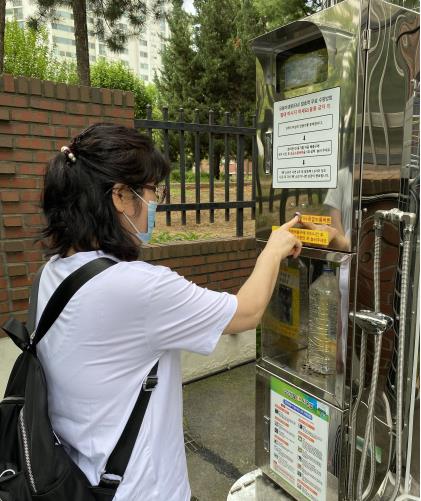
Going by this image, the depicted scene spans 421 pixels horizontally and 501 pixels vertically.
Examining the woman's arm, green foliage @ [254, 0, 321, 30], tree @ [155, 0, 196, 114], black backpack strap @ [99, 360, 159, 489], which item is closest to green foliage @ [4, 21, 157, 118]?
tree @ [155, 0, 196, 114]

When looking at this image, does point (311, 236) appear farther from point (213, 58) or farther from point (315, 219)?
point (213, 58)

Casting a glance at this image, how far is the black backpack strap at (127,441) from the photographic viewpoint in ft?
3.61

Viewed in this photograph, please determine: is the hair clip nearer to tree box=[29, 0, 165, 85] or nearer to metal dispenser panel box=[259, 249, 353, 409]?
metal dispenser panel box=[259, 249, 353, 409]

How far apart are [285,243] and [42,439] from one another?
36.5 inches

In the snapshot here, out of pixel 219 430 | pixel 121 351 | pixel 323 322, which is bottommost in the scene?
pixel 219 430

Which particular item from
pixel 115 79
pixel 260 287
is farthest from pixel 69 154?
pixel 115 79

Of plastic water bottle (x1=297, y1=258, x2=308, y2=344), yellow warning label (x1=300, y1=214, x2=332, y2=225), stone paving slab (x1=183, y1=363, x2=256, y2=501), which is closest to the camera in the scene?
yellow warning label (x1=300, y1=214, x2=332, y2=225)

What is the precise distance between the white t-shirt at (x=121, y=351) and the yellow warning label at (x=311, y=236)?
48 cm

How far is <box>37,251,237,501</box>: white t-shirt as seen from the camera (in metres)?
1.05

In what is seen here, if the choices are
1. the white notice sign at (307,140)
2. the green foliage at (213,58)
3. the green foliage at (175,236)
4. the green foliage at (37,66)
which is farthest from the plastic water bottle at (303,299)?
the green foliage at (37,66)

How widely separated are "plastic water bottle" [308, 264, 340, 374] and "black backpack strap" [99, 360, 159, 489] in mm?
744

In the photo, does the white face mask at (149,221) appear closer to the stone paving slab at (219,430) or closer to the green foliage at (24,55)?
the stone paving slab at (219,430)

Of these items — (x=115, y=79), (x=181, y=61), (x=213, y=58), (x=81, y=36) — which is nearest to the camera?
(x=81, y=36)

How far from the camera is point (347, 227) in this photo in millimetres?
1389
